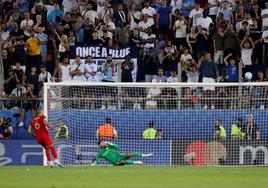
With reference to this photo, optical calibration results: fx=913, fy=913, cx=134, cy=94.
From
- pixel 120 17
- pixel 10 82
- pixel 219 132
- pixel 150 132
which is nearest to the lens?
pixel 219 132

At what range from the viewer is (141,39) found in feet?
106

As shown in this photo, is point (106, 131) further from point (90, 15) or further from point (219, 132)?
point (90, 15)

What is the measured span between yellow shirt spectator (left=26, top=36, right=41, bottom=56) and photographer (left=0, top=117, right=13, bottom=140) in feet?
10.4

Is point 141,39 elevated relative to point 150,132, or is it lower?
elevated

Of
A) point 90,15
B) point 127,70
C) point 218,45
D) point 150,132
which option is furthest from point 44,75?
point 218,45

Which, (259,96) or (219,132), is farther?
(219,132)

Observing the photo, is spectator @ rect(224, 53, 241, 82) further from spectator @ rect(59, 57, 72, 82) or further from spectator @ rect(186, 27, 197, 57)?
spectator @ rect(59, 57, 72, 82)

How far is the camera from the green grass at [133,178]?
18109 mm

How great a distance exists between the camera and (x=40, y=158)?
98.9ft

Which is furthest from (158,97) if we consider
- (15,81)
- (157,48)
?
(15,81)

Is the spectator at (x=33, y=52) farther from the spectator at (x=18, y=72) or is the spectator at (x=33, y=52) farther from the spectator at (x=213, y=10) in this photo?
the spectator at (x=213, y=10)

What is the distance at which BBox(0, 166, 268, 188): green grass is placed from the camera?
18.1 metres

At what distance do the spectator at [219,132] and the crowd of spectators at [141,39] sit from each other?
7.98 ft

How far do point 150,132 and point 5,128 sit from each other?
489 centimetres
